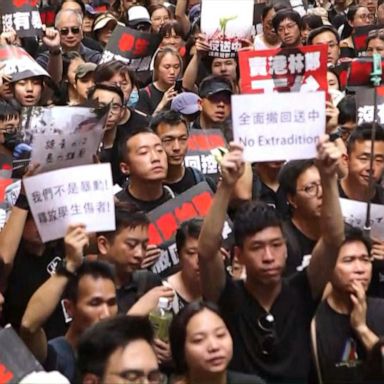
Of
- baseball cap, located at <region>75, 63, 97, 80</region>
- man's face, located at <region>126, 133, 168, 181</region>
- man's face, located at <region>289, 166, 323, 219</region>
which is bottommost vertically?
man's face, located at <region>289, 166, 323, 219</region>

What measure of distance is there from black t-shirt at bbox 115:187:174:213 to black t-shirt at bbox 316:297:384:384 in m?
1.51

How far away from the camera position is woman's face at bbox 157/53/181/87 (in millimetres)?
9172

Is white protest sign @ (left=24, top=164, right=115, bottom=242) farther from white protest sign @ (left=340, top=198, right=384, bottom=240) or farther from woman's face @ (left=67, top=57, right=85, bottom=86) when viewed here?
woman's face @ (left=67, top=57, right=85, bottom=86)

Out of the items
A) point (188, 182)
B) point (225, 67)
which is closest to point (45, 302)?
point (188, 182)

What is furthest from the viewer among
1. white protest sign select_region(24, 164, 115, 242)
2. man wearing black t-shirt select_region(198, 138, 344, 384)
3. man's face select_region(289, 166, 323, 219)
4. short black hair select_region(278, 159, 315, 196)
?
short black hair select_region(278, 159, 315, 196)

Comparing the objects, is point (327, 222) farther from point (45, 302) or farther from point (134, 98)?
point (134, 98)

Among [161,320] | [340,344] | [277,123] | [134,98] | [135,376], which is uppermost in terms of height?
[277,123]

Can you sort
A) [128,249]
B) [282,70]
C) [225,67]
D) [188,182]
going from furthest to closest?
[225,67] → [188,182] → [282,70] → [128,249]

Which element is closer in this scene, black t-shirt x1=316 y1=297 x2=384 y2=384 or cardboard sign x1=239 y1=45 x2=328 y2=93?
black t-shirt x1=316 y1=297 x2=384 y2=384

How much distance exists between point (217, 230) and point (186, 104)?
143 inches

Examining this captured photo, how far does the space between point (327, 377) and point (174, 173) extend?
7.29 ft

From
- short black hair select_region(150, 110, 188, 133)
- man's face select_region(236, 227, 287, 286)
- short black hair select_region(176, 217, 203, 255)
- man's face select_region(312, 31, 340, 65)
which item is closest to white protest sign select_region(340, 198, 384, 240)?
short black hair select_region(176, 217, 203, 255)

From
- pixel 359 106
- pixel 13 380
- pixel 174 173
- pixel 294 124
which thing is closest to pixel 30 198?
pixel 13 380

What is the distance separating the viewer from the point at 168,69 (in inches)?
361
